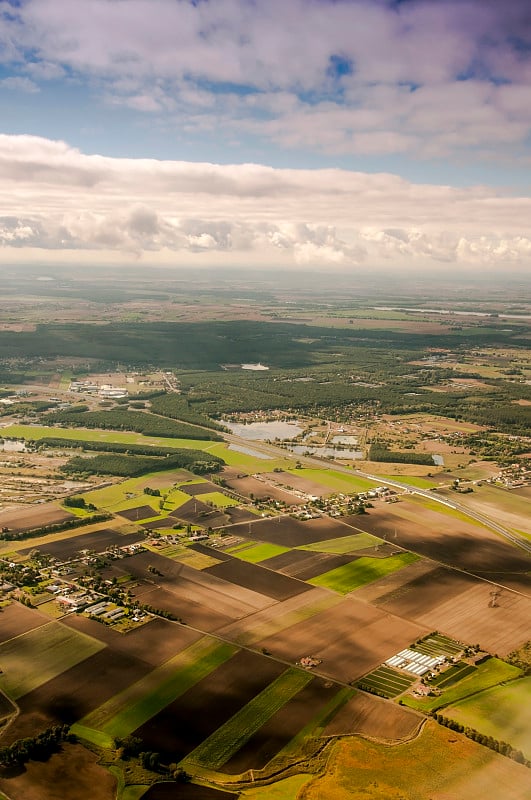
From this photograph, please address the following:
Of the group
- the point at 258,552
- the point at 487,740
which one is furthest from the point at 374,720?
the point at 258,552

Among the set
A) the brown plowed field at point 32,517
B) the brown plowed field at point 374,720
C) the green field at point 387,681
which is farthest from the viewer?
the brown plowed field at point 32,517

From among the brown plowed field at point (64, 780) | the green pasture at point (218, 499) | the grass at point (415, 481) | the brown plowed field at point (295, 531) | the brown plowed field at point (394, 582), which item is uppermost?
the grass at point (415, 481)

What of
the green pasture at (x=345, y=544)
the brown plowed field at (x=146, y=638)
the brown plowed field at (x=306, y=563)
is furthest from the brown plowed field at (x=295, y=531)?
the brown plowed field at (x=146, y=638)

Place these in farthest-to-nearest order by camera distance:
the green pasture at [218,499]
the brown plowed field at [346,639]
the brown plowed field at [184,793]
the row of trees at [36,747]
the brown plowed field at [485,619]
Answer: the green pasture at [218,499] < the brown plowed field at [485,619] < the brown plowed field at [346,639] < the row of trees at [36,747] < the brown plowed field at [184,793]

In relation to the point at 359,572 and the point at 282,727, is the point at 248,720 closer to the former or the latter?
the point at 282,727

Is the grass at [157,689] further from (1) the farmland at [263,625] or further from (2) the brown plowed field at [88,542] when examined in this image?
(2) the brown plowed field at [88,542]

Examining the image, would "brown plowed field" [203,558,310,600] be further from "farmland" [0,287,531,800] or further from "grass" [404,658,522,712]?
"grass" [404,658,522,712]
